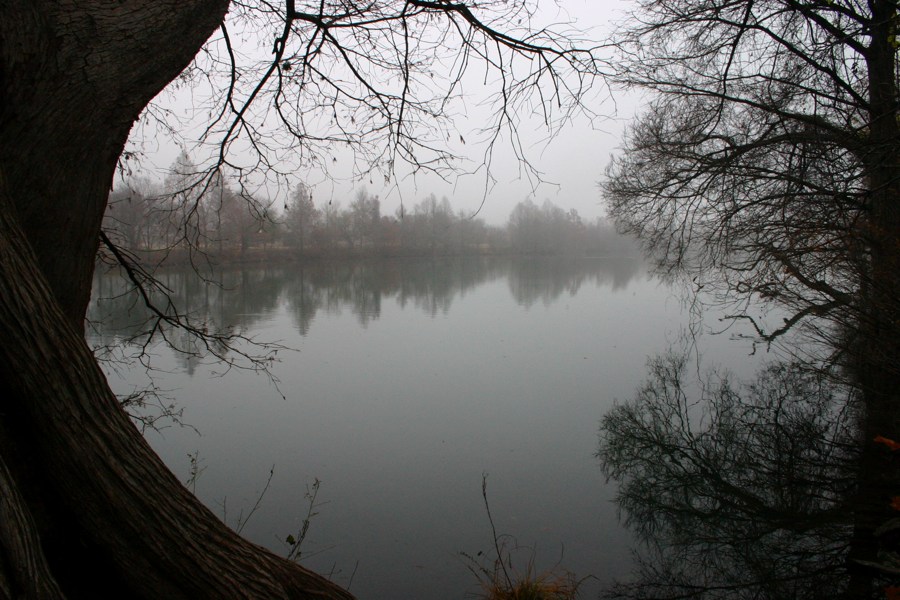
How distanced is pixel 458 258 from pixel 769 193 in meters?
35.2

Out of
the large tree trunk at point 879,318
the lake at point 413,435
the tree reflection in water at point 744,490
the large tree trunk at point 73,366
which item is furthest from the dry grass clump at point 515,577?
the large tree trunk at point 73,366

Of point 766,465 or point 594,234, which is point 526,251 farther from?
point 766,465

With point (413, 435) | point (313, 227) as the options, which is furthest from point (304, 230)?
point (413, 435)

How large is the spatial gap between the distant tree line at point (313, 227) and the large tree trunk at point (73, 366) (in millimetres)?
1460

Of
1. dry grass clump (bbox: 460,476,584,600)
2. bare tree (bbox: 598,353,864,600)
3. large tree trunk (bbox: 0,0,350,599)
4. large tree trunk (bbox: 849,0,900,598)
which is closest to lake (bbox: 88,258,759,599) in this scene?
dry grass clump (bbox: 460,476,584,600)

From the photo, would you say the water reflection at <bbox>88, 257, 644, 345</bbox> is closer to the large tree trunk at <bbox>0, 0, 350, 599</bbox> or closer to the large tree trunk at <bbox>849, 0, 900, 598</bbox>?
the large tree trunk at <bbox>0, 0, 350, 599</bbox>

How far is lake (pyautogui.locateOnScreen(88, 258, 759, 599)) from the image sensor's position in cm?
399

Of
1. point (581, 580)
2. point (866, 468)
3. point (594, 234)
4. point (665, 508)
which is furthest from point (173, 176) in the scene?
point (594, 234)

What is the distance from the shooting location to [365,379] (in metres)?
8.19

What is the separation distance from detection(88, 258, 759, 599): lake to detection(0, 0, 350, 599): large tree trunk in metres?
2.13

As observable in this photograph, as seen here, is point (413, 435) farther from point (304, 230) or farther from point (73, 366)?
point (304, 230)

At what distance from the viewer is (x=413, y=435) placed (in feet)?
19.7

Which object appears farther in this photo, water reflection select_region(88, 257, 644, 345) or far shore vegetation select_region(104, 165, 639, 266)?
water reflection select_region(88, 257, 644, 345)

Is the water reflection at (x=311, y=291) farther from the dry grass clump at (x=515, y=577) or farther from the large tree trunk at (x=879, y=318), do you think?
the large tree trunk at (x=879, y=318)
